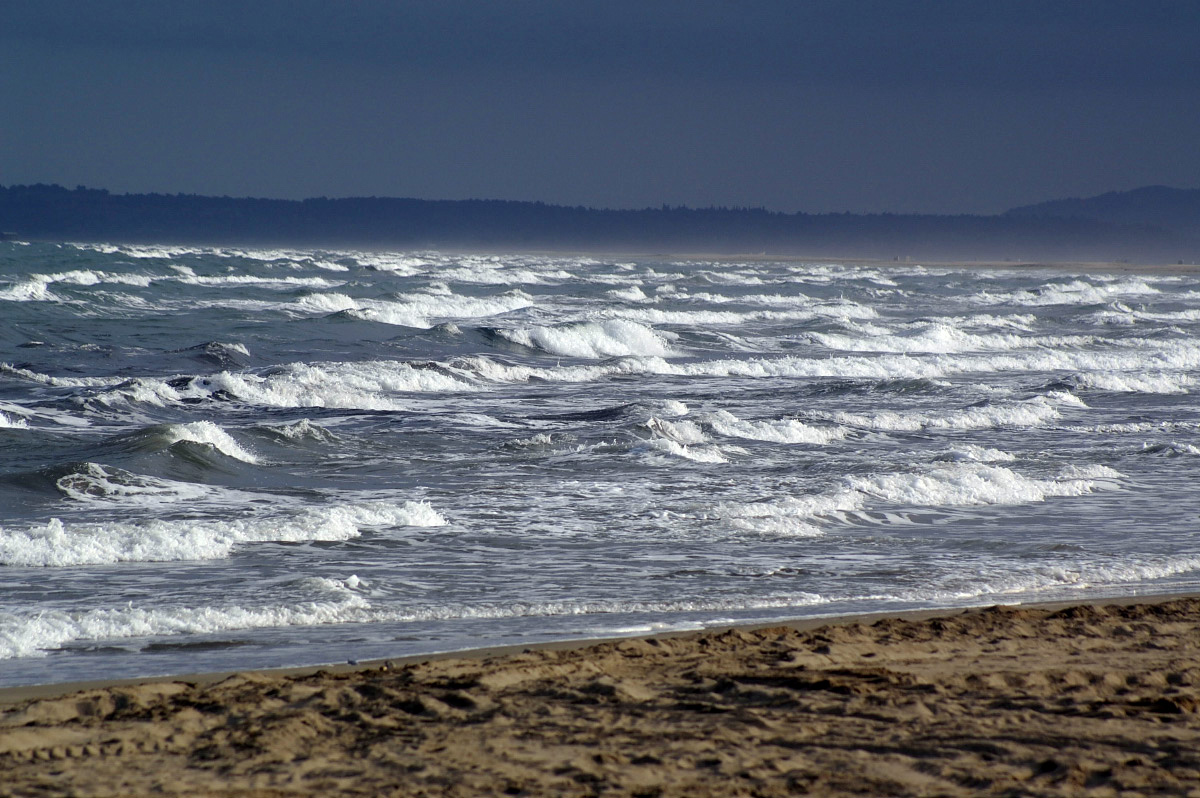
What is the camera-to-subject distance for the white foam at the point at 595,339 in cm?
2778

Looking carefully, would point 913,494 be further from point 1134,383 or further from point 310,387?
point 1134,383

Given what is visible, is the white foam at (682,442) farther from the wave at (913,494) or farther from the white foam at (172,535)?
the white foam at (172,535)

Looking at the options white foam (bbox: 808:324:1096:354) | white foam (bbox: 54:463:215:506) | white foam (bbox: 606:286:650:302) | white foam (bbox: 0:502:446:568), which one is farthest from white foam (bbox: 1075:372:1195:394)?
white foam (bbox: 606:286:650:302)

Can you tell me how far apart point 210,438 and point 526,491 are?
3931 millimetres

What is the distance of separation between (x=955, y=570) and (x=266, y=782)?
5.64 meters

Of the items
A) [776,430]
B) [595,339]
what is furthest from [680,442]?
[595,339]

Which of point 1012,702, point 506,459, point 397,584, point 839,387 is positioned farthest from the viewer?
point 839,387

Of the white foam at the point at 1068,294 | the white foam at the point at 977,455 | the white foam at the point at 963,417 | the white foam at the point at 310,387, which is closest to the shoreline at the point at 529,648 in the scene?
the white foam at the point at 977,455

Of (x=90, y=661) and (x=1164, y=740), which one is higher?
(x=1164, y=740)

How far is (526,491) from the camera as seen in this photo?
11.0 metres

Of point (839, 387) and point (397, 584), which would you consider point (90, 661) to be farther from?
point (839, 387)

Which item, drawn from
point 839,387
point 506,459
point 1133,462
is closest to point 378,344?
point 839,387

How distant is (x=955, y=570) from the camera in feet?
27.1

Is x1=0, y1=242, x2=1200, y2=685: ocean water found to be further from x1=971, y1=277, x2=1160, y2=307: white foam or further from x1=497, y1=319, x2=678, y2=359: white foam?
x1=971, y1=277, x2=1160, y2=307: white foam
